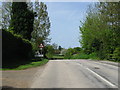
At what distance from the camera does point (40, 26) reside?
56625 mm

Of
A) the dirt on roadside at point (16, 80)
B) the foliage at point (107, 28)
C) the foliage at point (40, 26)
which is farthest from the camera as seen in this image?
the foliage at point (40, 26)

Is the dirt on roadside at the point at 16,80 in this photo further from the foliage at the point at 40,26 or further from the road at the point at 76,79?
the foliage at the point at 40,26

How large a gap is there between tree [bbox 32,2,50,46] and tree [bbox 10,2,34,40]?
1232 cm

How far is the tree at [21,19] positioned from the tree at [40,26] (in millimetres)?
12319

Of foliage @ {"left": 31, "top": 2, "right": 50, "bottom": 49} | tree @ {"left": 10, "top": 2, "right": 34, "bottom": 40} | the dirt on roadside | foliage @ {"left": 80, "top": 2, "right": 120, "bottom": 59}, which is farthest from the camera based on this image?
foliage @ {"left": 31, "top": 2, "right": 50, "bottom": 49}

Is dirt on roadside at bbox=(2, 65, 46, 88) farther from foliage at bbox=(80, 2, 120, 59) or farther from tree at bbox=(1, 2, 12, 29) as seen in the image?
tree at bbox=(1, 2, 12, 29)

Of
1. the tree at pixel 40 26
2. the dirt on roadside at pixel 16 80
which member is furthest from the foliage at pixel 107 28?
the dirt on roadside at pixel 16 80

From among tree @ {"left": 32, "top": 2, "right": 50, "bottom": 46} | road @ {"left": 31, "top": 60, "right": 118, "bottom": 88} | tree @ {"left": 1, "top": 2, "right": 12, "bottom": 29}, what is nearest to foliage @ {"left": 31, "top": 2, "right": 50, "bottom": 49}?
tree @ {"left": 32, "top": 2, "right": 50, "bottom": 46}

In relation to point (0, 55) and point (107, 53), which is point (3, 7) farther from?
point (0, 55)

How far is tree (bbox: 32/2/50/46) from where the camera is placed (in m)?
56.1

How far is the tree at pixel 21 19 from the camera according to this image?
4198 cm

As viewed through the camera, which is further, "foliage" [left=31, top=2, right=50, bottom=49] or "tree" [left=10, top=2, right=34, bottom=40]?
"foliage" [left=31, top=2, right=50, bottom=49]

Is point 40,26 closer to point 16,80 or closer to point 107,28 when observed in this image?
point 107,28

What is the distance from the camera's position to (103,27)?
139 ft
